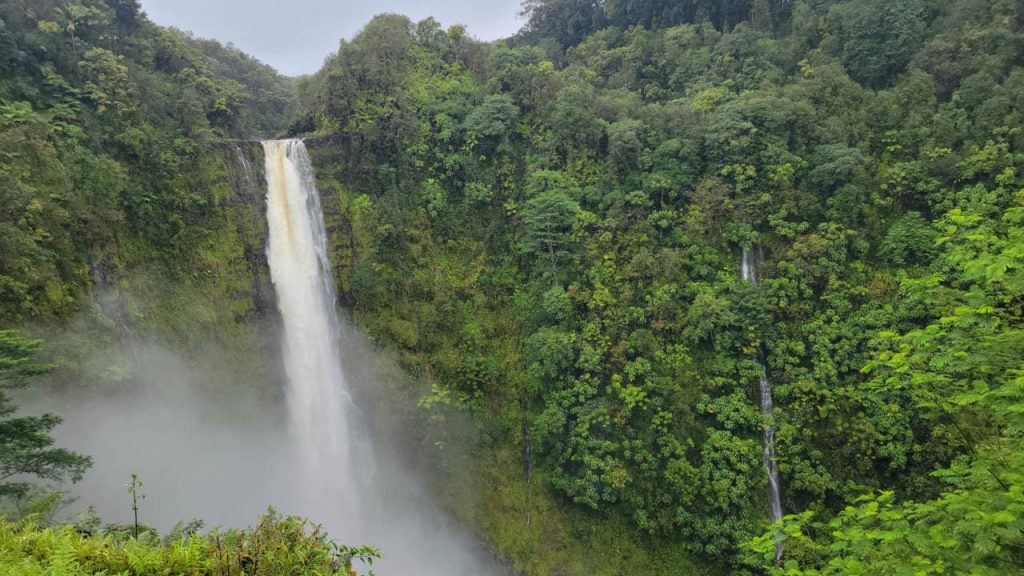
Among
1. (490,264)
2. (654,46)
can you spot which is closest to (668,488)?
(490,264)

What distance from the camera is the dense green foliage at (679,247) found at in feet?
44.3

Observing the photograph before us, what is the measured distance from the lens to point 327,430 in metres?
16.1

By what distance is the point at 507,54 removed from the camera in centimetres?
2144

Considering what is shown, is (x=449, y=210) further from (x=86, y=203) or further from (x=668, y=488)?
(x=668, y=488)

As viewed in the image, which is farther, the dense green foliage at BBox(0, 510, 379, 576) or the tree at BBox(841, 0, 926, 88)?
the tree at BBox(841, 0, 926, 88)

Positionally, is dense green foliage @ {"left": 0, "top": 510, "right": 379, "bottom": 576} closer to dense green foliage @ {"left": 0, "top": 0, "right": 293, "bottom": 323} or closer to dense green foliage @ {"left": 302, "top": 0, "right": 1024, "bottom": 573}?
dense green foliage @ {"left": 0, "top": 0, "right": 293, "bottom": 323}

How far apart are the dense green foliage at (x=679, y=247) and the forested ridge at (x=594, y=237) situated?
95 mm

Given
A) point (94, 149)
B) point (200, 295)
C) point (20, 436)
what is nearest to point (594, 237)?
point (200, 295)

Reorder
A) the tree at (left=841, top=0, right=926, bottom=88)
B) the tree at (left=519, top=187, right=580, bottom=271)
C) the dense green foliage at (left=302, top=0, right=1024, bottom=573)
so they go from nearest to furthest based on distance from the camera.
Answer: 1. the dense green foliage at (left=302, top=0, right=1024, bottom=573)
2. the tree at (left=519, top=187, right=580, bottom=271)
3. the tree at (left=841, top=0, right=926, bottom=88)

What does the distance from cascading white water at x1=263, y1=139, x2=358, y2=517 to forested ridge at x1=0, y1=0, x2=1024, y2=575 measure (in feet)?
2.84

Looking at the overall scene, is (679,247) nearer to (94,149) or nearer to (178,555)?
(178,555)

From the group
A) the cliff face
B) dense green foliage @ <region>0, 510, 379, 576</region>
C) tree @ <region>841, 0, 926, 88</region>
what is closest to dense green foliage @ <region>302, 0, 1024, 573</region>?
tree @ <region>841, 0, 926, 88</region>

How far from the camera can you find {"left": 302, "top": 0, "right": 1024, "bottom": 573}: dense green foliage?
13500 mm

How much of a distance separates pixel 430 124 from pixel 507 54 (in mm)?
5017
